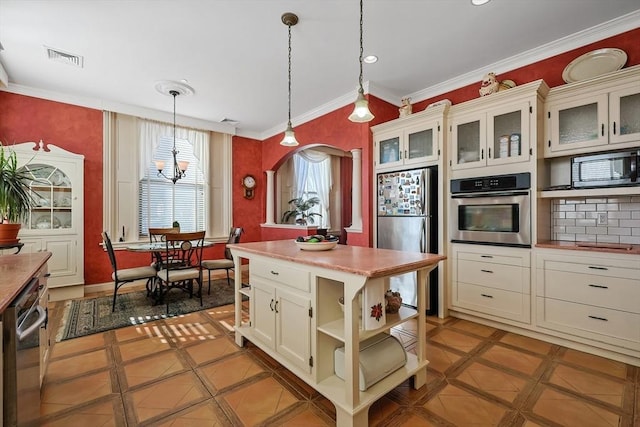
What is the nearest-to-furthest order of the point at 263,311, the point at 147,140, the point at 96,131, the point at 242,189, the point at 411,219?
the point at 263,311 < the point at 411,219 < the point at 96,131 < the point at 147,140 < the point at 242,189

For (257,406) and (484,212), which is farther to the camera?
(484,212)

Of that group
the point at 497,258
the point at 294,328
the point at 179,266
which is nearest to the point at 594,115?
the point at 497,258

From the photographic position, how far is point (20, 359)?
3.92ft

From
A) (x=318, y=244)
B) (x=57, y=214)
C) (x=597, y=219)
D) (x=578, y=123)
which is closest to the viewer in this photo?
(x=318, y=244)

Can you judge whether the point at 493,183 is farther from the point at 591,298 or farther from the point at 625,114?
the point at 591,298

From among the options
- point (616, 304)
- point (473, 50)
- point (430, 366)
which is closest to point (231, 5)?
point (473, 50)

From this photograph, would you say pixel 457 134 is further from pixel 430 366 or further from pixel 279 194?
pixel 279 194

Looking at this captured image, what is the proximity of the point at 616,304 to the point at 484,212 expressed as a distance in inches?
47.5

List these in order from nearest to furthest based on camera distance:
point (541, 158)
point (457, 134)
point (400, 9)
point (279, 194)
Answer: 1. point (400, 9)
2. point (541, 158)
3. point (457, 134)
4. point (279, 194)

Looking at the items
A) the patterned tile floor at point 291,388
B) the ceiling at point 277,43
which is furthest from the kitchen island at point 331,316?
the ceiling at point 277,43

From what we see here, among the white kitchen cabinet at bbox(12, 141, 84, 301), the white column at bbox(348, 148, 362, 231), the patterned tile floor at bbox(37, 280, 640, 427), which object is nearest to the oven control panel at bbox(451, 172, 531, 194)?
the white column at bbox(348, 148, 362, 231)

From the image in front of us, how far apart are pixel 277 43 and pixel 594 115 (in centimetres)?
295

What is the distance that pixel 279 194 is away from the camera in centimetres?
628

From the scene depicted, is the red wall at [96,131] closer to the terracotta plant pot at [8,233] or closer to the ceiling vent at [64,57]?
the ceiling vent at [64,57]
